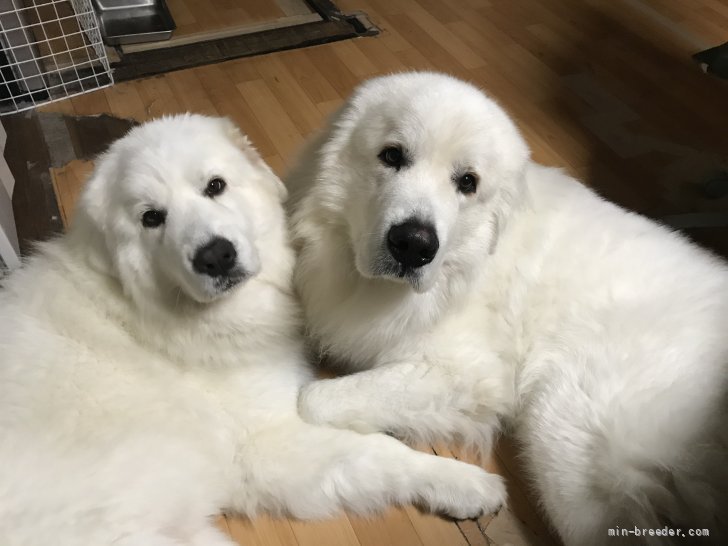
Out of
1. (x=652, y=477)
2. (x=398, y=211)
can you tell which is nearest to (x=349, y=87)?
(x=398, y=211)

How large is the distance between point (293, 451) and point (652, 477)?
0.94 meters

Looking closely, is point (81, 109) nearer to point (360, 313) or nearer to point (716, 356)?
point (360, 313)

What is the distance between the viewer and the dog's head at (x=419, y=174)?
5.12ft

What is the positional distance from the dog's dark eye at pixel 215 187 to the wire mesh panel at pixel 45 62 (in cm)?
217

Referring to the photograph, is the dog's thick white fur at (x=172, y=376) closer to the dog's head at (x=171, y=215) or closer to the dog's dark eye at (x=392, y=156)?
the dog's head at (x=171, y=215)

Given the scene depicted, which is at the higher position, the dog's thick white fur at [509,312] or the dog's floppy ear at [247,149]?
the dog's floppy ear at [247,149]

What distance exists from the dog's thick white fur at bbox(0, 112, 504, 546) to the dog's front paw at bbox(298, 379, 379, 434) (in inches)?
1.5

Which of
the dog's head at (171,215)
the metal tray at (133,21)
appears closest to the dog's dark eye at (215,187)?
the dog's head at (171,215)

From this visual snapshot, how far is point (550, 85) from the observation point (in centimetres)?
346

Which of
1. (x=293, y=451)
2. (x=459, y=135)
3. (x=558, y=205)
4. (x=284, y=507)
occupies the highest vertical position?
(x=459, y=135)

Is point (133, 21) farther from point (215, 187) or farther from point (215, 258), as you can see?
point (215, 258)

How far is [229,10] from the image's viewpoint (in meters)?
4.06

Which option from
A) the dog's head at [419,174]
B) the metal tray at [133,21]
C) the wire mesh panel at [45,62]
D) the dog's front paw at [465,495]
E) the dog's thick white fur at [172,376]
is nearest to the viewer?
the dog's thick white fur at [172,376]

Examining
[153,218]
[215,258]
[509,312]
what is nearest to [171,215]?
[153,218]
